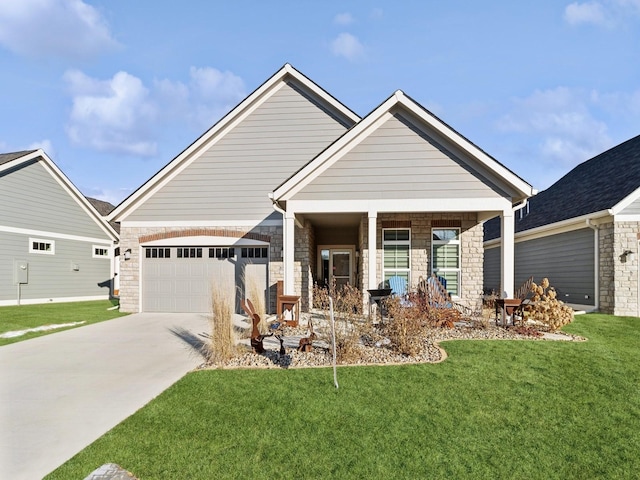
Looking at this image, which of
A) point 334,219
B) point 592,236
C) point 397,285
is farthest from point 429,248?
point 592,236

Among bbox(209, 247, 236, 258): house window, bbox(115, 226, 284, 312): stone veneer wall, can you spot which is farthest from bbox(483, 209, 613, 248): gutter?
bbox(209, 247, 236, 258): house window

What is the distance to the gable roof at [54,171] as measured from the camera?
634 inches

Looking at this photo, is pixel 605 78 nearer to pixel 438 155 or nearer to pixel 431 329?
pixel 438 155

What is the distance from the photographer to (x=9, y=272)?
1597 cm

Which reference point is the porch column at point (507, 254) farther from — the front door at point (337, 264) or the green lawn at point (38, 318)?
the green lawn at point (38, 318)

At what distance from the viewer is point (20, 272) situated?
16344mm

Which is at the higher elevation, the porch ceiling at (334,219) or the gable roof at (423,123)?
the gable roof at (423,123)

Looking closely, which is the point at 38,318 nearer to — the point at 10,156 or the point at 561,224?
the point at 10,156

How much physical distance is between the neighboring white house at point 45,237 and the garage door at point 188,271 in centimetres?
340

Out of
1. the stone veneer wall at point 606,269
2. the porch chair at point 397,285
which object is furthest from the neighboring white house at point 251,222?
the stone veneer wall at point 606,269

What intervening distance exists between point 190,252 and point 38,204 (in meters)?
8.93

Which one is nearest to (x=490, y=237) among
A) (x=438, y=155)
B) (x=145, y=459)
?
(x=438, y=155)

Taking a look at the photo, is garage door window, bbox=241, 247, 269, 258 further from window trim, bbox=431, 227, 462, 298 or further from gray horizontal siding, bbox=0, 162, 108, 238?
gray horizontal siding, bbox=0, 162, 108, 238

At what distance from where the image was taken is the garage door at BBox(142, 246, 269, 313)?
13.7m
